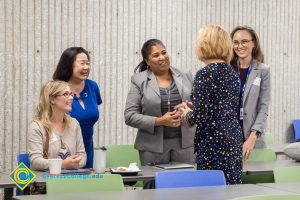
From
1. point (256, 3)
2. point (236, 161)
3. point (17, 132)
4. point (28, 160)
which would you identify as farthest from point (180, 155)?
point (256, 3)

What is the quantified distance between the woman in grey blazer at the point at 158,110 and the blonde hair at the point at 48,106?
0.58 metres

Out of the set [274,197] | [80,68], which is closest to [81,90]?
[80,68]

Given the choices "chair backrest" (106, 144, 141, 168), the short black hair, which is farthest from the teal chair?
the short black hair

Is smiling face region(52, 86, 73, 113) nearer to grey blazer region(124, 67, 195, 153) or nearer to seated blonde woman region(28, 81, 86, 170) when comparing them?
seated blonde woman region(28, 81, 86, 170)

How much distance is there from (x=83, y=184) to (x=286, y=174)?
54.8 inches

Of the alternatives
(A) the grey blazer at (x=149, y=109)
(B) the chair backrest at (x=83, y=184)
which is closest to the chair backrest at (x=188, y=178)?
(B) the chair backrest at (x=83, y=184)

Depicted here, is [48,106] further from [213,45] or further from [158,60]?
[213,45]

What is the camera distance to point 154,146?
5.11 metres

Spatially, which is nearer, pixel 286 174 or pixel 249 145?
pixel 286 174

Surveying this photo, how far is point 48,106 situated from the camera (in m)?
4.93

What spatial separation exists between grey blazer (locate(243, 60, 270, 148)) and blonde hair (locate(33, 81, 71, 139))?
62.9 inches

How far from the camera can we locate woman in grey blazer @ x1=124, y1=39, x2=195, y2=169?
5113 millimetres

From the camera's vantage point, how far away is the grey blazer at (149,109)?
16.8 feet

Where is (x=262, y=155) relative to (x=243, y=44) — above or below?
below
